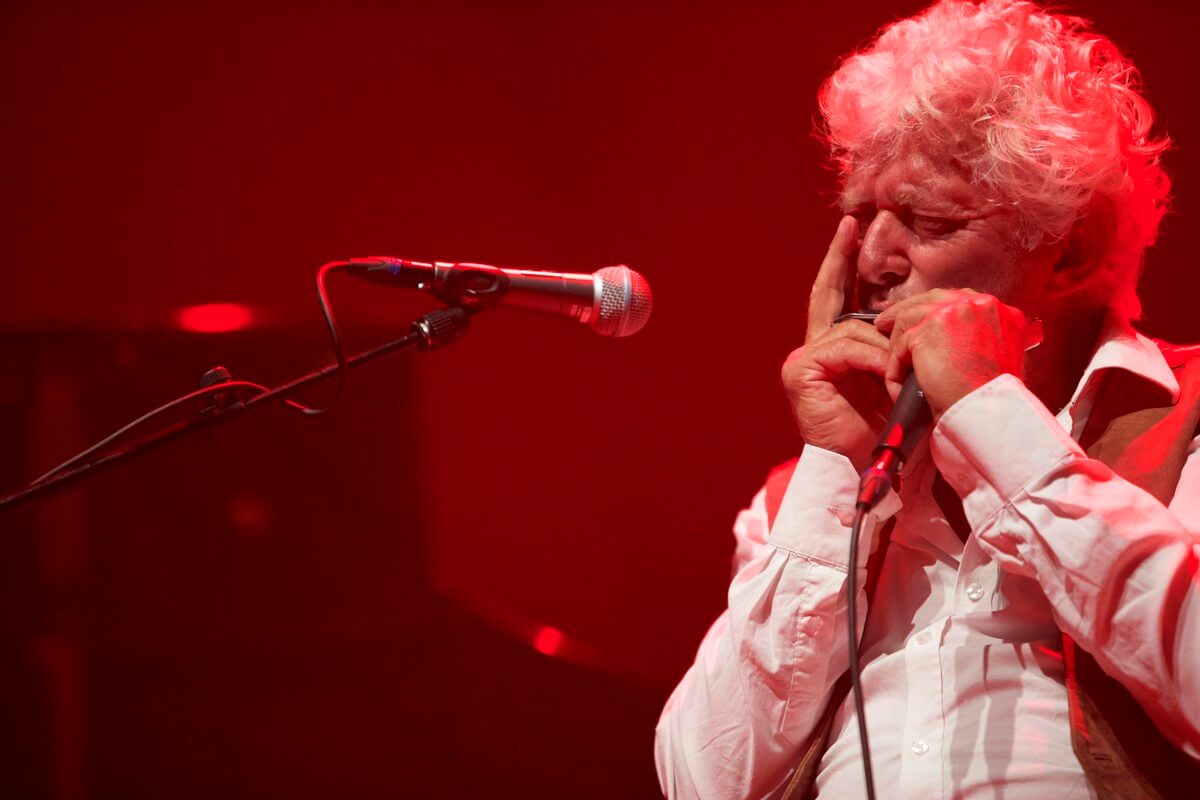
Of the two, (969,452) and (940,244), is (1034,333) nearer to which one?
(940,244)

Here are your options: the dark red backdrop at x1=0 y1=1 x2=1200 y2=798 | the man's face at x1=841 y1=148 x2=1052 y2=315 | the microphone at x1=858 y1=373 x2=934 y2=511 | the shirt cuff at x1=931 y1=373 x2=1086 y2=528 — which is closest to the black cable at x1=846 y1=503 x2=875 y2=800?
the microphone at x1=858 y1=373 x2=934 y2=511

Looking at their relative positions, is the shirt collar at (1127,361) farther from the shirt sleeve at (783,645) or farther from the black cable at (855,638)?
the black cable at (855,638)

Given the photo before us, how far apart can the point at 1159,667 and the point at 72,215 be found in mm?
2983

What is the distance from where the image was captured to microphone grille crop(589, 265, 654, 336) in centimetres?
143

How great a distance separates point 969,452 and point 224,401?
0.97 m

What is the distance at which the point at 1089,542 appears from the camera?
124 centimetres

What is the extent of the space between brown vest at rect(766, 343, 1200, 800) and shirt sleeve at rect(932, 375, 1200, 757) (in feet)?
0.20

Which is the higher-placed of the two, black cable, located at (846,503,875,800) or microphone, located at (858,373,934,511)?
microphone, located at (858,373,934,511)

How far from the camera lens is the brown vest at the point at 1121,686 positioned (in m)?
1.36

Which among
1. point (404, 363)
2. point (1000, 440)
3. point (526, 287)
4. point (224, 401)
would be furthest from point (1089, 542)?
point (404, 363)

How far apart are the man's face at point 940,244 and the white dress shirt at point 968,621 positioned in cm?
19

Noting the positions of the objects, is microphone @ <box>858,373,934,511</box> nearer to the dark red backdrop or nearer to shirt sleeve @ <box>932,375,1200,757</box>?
shirt sleeve @ <box>932,375,1200,757</box>

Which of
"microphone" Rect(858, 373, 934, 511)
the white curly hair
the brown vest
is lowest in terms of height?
the brown vest

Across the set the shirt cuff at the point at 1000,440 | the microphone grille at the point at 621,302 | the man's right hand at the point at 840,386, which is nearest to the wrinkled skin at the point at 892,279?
the man's right hand at the point at 840,386
